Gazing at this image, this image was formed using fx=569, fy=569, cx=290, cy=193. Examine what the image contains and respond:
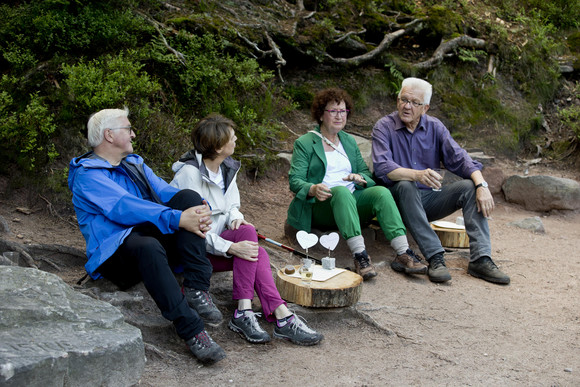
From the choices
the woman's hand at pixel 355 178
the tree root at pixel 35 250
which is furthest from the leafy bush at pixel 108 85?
the woman's hand at pixel 355 178

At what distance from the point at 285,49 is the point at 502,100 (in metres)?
4.03

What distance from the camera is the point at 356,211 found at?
498 centimetres

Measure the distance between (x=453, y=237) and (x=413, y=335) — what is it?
227 cm

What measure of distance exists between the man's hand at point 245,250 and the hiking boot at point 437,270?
75.7 inches

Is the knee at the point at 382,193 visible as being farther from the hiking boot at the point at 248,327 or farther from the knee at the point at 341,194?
the hiking boot at the point at 248,327

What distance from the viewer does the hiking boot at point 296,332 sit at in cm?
374

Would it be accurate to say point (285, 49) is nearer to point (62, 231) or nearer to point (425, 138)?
point (425, 138)

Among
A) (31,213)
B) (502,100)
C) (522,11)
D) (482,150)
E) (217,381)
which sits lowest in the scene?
(217,381)

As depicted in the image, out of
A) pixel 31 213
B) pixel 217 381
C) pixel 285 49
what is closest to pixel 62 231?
pixel 31 213

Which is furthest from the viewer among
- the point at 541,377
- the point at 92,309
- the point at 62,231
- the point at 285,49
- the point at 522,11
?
the point at 522,11

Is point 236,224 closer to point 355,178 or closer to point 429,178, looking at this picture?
point 355,178

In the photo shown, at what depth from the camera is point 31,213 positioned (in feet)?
17.3

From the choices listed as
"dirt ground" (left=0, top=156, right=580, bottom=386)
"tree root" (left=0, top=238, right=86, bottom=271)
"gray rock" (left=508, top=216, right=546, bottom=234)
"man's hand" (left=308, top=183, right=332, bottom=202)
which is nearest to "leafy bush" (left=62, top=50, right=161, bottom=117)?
"dirt ground" (left=0, top=156, right=580, bottom=386)

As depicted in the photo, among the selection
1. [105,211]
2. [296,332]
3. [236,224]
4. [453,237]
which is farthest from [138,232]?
[453,237]
